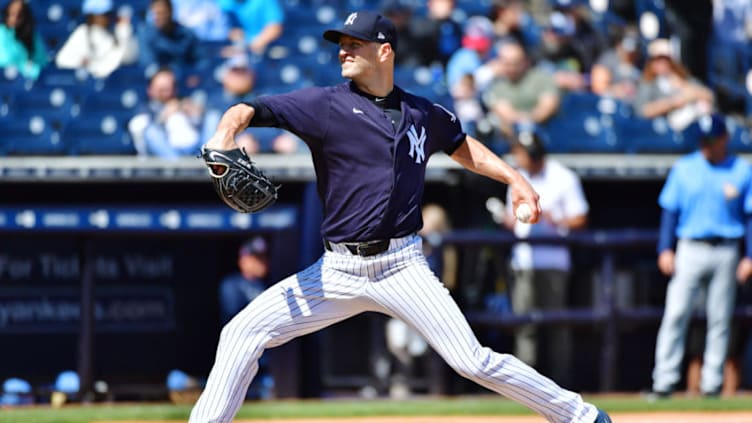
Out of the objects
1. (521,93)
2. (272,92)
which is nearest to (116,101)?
(272,92)

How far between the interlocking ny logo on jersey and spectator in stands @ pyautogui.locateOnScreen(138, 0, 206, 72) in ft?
19.1

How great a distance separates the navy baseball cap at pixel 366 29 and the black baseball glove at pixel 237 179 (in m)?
0.67

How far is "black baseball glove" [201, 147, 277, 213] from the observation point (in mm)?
4133

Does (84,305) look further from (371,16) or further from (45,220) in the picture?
(371,16)

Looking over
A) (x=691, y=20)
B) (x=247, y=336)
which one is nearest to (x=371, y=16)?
(x=247, y=336)

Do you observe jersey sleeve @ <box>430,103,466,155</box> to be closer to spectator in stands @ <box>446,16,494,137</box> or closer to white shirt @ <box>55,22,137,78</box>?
spectator in stands @ <box>446,16,494,137</box>

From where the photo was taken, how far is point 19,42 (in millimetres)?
10367

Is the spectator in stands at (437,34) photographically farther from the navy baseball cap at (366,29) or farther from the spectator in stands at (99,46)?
the navy baseball cap at (366,29)

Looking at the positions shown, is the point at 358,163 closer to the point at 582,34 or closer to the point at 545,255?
the point at 545,255

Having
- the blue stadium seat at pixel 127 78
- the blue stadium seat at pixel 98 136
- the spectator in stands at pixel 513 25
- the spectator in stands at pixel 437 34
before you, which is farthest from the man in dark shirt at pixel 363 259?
the spectator in stands at pixel 513 25

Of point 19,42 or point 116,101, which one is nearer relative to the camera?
point 116,101

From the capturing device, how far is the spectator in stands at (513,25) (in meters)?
11.0

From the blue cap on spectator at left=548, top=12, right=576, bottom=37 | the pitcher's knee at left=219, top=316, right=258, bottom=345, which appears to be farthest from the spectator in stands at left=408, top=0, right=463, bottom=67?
the pitcher's knee at left=219, top=316, right=258, bottom=345

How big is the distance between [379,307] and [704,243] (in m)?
4.12
